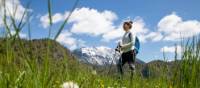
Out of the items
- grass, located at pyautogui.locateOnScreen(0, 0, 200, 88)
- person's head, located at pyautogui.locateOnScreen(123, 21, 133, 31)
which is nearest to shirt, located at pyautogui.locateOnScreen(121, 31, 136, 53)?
person's head, located at pyautogui.locateOnScreen(123, 21, 133, 31)

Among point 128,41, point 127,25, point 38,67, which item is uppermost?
point 127,25

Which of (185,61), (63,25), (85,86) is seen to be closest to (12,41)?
(63,25)

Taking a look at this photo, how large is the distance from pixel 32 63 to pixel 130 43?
32.9 feet

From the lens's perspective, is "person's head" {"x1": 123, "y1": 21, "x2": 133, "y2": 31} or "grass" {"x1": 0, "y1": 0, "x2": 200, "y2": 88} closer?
"grass" {"x1": 0, "y1": 0, "x2": 200, "y2": 88}

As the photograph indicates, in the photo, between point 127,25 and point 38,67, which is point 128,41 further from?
point 38,67

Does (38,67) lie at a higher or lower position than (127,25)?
lower

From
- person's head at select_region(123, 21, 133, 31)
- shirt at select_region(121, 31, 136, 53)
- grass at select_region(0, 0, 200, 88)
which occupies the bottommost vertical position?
grass at select_region(0, 0, 200, 88)

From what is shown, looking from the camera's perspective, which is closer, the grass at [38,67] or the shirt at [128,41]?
the grass at [38,67]

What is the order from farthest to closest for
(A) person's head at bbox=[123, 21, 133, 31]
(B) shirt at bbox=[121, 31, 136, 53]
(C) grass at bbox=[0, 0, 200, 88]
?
(A) person's head at bbox=[123, 21, 133, 31], (B) shirt at bbox=[121, 31, 136, 53], (C) grass at bbox=[0, 0, 200, 88]

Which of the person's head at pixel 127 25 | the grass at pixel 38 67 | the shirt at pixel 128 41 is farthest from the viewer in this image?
the person's head at pixel 127 25

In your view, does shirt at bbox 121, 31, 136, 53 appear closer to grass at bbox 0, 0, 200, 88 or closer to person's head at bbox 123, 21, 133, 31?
person's head at bbox 123, 21, 133, 31

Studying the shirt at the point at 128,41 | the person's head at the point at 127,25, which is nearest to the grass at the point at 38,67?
the shirt at the point at 128,41

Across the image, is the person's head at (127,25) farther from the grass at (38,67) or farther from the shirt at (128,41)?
the grass at (38,67)

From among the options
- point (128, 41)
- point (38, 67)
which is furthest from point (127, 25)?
point (38, 67)
